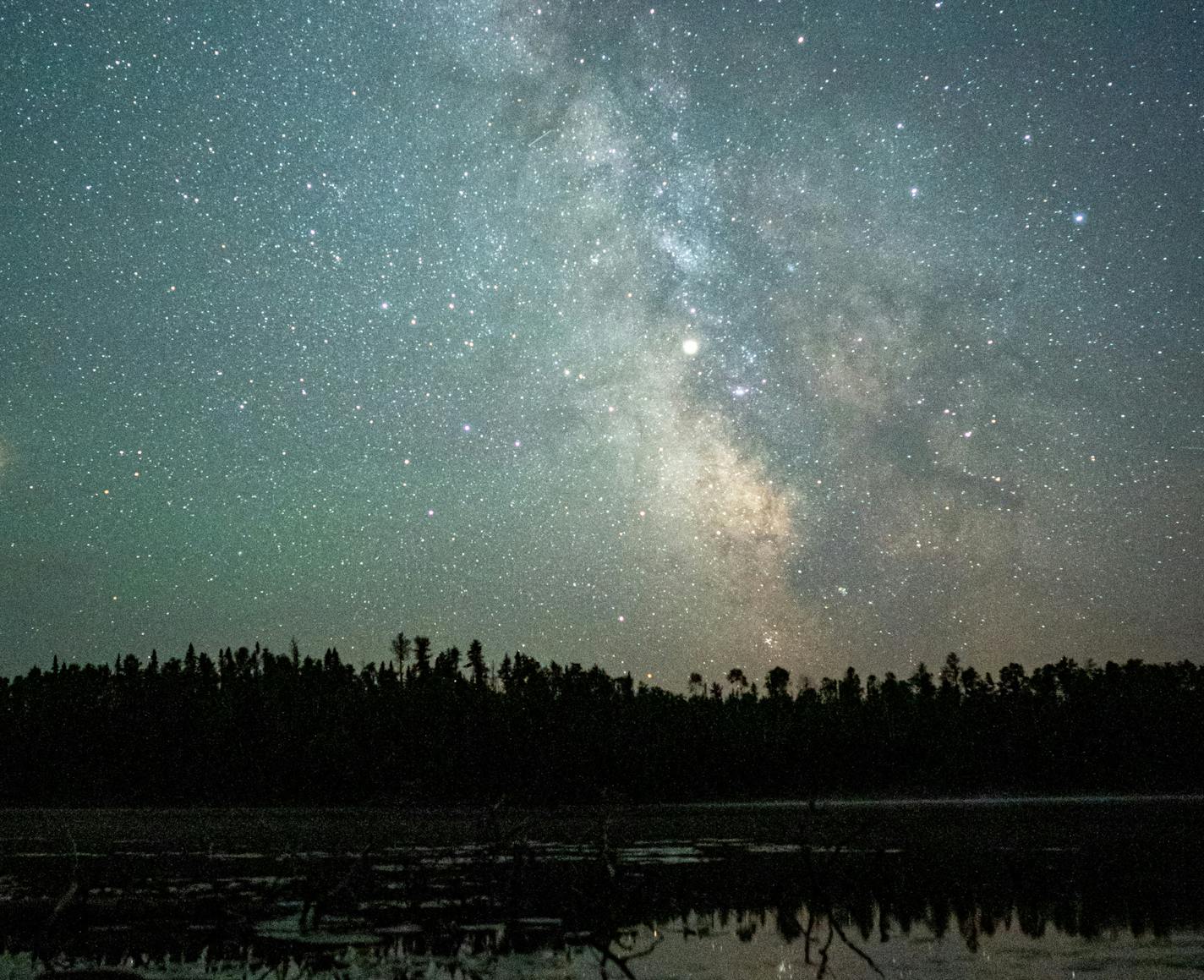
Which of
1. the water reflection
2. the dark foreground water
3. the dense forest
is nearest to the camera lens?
the dark foreground water

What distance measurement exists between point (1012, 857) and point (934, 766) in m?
117

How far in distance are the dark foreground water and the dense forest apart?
87.3m

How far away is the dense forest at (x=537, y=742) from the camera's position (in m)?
136

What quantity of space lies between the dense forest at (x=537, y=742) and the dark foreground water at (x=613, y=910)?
8733 centimetres

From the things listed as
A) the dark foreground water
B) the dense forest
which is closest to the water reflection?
the dark foreground water

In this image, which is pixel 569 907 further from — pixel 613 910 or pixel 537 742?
pixel 537 742

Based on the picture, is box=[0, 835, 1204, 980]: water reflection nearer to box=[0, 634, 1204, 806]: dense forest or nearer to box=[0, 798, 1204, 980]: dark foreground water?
box=[0, 798, 1204, 980]: dark foreground water

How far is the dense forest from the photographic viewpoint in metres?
136

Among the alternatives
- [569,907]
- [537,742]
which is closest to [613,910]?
[569,907]

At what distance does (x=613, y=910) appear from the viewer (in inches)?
978

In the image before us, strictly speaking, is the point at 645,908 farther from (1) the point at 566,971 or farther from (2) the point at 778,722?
(2) the point at 778,722

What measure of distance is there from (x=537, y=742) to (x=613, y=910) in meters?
119

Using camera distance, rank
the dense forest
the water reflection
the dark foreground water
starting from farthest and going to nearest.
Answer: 1. the dense forest
2. the water reflection
3. the dark foreground water

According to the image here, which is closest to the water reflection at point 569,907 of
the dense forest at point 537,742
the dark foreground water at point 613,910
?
the dark foreground water at point 613,910
